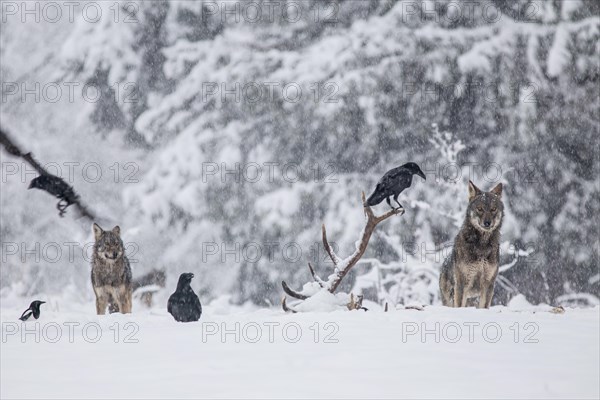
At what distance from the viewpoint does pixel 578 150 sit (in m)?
16.0

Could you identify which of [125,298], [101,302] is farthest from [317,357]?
[101,302]

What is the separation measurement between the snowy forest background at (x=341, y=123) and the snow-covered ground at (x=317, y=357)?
878 centimetres

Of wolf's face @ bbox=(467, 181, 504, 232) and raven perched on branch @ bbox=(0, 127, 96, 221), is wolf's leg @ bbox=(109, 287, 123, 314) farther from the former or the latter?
raven perched on branch @ bbox=(0, 127, 96, 221)

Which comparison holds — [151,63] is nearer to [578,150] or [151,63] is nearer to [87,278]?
[87,278]

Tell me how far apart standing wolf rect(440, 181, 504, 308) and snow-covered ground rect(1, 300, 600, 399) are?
0.92 m

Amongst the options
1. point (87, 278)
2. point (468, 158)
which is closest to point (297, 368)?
point (468, 158)

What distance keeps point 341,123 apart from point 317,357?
12.4 metres

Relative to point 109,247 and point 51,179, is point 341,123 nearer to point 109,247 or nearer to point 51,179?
point 109,247

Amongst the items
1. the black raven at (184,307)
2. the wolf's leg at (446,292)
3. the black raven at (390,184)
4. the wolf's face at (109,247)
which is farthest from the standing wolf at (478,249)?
the wolf's face at (109,247)

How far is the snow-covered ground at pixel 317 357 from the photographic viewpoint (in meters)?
3.74

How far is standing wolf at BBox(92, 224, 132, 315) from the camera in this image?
795 centimetres

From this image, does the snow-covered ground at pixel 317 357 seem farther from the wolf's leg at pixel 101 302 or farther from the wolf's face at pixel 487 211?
the wolf's leg at pixel 101 302

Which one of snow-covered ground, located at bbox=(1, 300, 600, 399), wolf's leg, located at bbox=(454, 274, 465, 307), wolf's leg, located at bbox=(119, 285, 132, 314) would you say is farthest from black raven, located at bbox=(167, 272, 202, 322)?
wolf's leg, located at bbox=(454, 274, 465, 307)

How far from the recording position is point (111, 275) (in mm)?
7961
